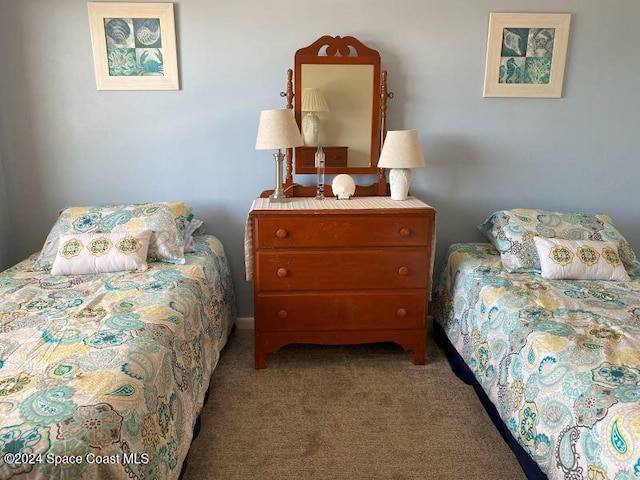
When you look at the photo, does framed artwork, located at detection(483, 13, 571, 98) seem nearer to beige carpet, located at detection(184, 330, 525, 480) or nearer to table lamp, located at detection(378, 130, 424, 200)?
table lamp, located at detection(378, 130, 424, 200)

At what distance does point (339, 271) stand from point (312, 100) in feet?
3.26

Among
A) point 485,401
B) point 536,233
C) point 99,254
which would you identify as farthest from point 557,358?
point 99,254

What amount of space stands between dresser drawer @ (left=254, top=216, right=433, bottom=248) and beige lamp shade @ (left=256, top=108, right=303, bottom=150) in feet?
1.26

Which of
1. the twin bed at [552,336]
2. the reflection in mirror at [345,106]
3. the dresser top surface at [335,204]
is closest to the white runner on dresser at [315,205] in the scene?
the dresser top surface at [335,204]

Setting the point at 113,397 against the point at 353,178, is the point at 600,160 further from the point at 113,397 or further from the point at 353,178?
the point at 113,397

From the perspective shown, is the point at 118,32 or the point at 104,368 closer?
the point at 104,368

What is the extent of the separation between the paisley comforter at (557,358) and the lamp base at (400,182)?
0.48m

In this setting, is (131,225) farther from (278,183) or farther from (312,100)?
(312,100)

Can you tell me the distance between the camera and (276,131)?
2.29 m

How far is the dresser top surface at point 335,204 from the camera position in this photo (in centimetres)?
226

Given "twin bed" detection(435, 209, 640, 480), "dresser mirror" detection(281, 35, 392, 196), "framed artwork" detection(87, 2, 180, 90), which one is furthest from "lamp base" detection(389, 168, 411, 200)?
"framed artwork" detection(87, 2, 180, 90)

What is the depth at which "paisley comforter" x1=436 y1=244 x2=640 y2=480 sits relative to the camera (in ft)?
3.99

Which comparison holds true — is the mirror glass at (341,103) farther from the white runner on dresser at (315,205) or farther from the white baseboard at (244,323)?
the white baseboard at (244,323)

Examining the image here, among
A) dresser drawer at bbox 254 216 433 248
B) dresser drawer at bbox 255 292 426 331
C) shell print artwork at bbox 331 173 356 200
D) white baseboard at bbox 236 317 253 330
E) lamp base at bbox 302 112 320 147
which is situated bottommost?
white baseboard at bbox 236 317 253 330
